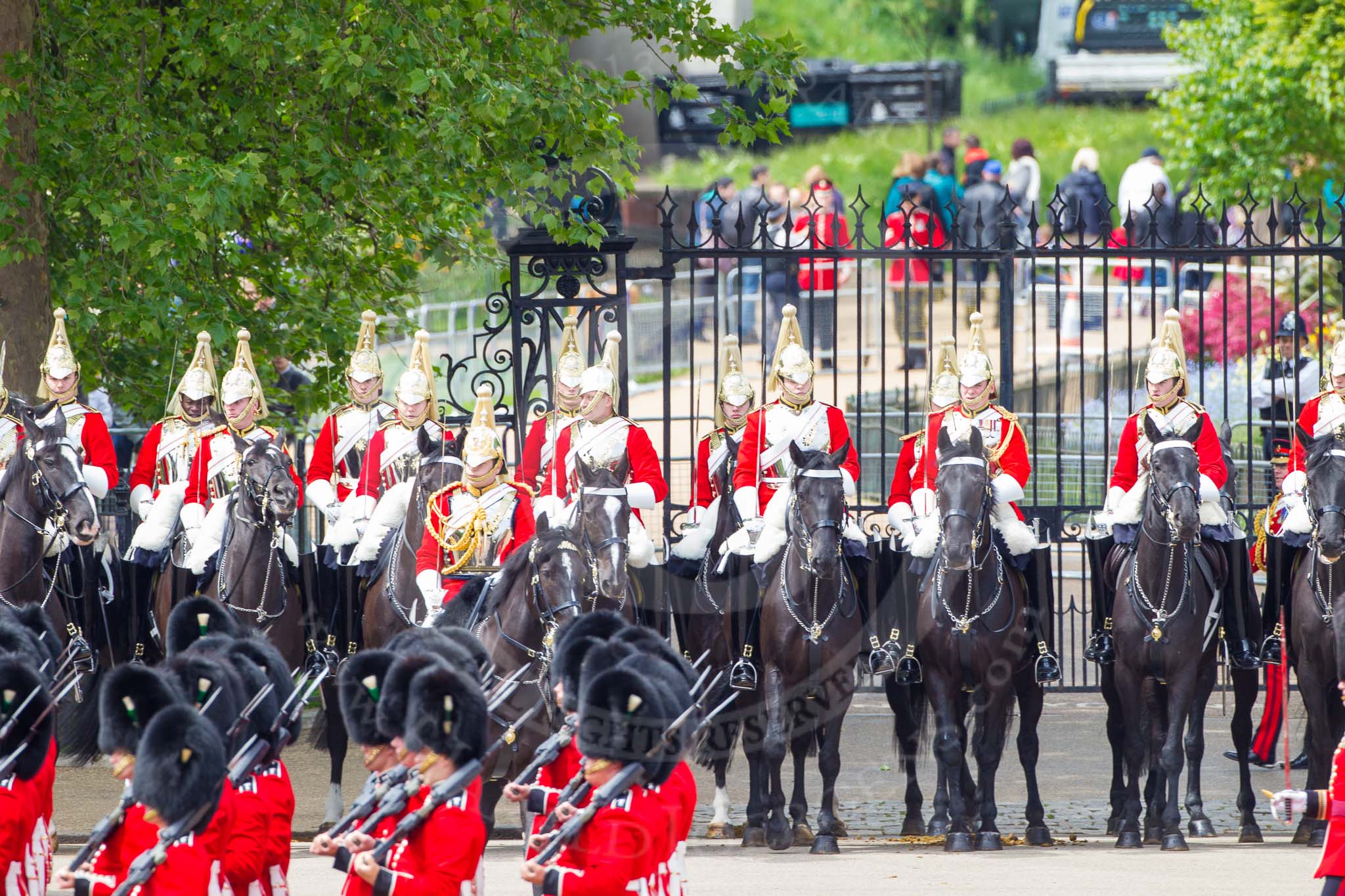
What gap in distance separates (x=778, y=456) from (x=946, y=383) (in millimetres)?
944

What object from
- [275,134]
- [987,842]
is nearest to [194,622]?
[987,842]

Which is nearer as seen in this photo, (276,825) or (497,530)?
(276,825)

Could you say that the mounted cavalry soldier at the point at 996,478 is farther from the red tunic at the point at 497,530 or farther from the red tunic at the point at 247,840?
the red tunic at the point at 247,840

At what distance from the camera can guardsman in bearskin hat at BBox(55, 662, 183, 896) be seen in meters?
7.15

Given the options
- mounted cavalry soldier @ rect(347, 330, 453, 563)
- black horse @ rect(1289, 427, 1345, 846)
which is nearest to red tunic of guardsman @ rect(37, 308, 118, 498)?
mounted cavalry soldier @ rect(347, 330, 453, 563)

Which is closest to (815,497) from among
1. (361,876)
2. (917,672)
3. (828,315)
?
(917,672)

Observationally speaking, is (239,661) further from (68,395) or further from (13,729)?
(68,395)

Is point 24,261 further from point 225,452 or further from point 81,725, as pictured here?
point 81,725

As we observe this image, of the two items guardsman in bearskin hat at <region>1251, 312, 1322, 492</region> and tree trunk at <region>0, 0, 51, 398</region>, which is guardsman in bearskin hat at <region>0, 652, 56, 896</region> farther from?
guardsman in bearskin hat at <region>1251, 312, 1322, 492</region>

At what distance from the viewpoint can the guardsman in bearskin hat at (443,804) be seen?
7094mm

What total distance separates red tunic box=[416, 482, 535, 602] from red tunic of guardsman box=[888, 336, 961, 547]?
195 cm

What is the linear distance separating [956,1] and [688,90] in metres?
27.1

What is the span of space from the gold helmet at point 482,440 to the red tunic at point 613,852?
11.1 feet

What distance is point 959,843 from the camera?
1059cm
